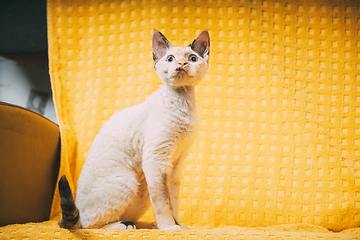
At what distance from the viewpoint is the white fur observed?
853 mm

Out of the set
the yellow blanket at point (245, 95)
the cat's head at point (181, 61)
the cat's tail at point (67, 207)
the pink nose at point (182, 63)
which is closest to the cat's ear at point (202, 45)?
the cat's head at point (181, 61)

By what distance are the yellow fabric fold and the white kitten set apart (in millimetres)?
346

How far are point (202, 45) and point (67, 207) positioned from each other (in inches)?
27.4

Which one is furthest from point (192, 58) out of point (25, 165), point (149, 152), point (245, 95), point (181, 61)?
point (25, 165)

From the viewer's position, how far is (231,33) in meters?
1.44

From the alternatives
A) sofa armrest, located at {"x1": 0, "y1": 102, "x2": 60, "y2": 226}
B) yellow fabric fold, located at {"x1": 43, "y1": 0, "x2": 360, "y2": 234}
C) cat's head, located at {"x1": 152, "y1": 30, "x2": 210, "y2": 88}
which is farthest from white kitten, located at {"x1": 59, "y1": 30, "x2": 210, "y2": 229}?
yellow fabric fold, located at {"x1": 43, "y1": 0, "x2": 360, "y2": 234}

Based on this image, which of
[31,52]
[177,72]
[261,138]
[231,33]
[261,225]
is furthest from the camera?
[31,52]

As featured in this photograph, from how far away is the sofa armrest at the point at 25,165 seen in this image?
907 millimetres

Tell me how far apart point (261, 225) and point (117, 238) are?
0.73 m

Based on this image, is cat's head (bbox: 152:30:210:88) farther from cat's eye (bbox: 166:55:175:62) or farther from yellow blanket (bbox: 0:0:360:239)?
yellow blanket (bbox: 0:0:360:239)

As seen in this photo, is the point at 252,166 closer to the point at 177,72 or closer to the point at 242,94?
the point at 242,94

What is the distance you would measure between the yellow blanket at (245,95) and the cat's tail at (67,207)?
1.51 feet

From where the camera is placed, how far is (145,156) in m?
0.88

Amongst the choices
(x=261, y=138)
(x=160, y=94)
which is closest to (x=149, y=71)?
(x=160, y=94)
